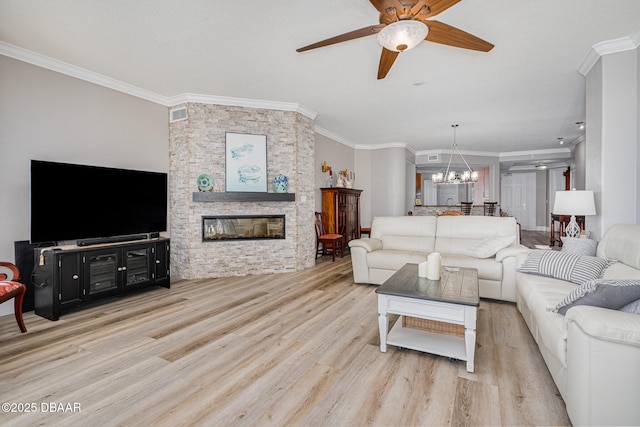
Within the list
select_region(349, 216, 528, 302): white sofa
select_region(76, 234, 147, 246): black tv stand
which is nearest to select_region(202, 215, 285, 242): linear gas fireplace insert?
select_region(76, 234, 147, 246): black tv stand

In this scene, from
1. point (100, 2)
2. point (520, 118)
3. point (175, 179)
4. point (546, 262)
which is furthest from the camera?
point (520, 118)

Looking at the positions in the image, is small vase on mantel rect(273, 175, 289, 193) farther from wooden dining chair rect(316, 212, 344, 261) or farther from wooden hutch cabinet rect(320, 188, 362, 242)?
wooden hutch cabinet rect(320, 188, 362, 242)

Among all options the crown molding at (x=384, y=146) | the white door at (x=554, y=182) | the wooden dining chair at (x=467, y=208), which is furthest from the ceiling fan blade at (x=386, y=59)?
the white door at (x=554, y=182)

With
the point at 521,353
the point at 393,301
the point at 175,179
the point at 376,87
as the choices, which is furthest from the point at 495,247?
the point at 175,179

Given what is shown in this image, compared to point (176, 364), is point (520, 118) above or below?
above

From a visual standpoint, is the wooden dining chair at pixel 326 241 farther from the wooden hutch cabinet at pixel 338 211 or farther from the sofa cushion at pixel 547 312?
the sofa cushion at pixel 547 312

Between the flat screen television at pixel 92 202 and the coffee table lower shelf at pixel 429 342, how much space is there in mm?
3539

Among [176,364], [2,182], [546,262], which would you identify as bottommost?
[176,364]

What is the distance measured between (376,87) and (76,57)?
3.71 metres

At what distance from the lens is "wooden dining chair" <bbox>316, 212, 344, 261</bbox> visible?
6.01m

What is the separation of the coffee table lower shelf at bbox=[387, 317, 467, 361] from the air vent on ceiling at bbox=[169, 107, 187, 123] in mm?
4341

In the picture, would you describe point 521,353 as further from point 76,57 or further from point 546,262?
point 76,57

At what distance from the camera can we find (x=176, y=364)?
2211 millimetres

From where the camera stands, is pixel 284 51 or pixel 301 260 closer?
pixel 284 51
